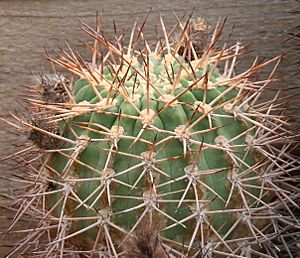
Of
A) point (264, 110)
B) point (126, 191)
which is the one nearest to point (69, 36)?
point (264, 110)

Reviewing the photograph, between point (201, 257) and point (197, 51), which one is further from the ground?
point (197, 51)

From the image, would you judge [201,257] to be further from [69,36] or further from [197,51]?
[69,36]

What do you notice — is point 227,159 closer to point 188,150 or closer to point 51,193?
point 188,150

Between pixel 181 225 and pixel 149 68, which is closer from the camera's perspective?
pixel 181 225

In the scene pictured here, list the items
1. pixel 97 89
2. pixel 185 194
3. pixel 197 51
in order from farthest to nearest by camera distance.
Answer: pixel 197 51, pixel 97 89, pixel 185 194

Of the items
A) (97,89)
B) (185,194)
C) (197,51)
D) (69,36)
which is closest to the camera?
(185,194)

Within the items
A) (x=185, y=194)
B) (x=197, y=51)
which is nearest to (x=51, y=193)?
(x=185, y=194)
